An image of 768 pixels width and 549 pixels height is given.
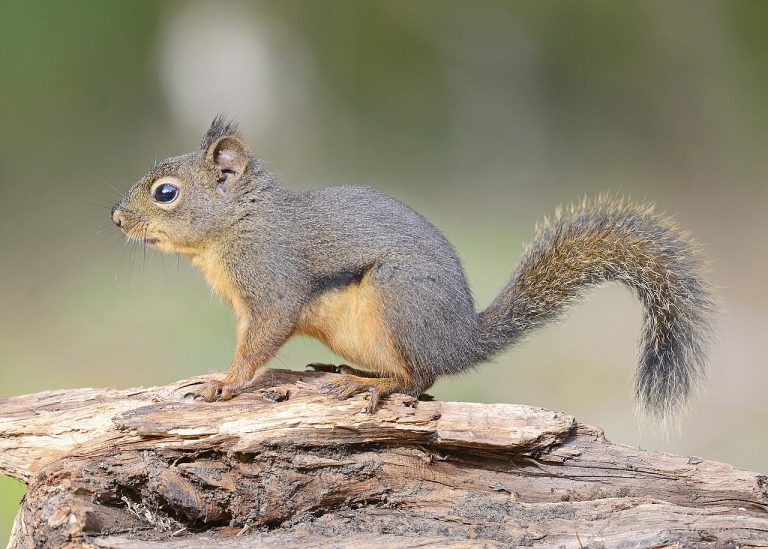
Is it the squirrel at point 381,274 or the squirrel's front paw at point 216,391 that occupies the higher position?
the squirrel at point 381,274

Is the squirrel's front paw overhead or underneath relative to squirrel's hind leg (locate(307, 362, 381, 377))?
underneath

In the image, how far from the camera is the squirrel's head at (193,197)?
3.16 meters

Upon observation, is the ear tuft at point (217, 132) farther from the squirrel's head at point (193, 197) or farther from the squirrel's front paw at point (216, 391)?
the squirrel's front paw at point (216, 391)

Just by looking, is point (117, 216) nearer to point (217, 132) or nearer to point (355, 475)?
point (217, 132)

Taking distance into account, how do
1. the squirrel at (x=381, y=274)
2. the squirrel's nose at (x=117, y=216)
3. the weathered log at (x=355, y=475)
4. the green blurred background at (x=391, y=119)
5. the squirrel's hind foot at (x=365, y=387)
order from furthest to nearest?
the green blurred background at (x=391, y=119) → the squirrel's nose at (x=117, y=216) → the squirrel at (x=381, y=274) → the squirrel's hind foot at (x=365, y=387) → the weathered log at (x=355, y=475)

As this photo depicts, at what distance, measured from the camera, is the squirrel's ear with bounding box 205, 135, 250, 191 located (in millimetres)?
3240

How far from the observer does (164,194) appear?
3191 millimetres

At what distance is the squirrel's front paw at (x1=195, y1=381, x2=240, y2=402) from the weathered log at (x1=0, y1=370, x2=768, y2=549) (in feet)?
0.20

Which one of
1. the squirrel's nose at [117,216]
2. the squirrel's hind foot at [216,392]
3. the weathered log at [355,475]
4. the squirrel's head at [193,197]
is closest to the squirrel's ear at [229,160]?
the squirrel's head at [193,197]

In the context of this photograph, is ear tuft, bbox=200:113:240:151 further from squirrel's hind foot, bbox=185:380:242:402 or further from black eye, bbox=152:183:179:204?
squirrel's hind foot, bbox=185:380:242:402

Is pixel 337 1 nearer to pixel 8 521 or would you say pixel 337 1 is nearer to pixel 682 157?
pixel 682 157

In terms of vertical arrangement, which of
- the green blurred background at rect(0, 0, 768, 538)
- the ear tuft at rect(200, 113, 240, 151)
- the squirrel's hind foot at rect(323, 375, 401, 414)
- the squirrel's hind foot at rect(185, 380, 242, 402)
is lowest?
the squirrel's hind foot at rect(185, 380, 242, 402)

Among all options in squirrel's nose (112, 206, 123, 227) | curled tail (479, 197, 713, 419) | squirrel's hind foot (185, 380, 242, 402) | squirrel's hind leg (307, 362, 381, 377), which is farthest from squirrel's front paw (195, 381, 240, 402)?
curled tail (479, 197, 713, 419)

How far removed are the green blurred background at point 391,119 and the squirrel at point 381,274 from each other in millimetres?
3130
